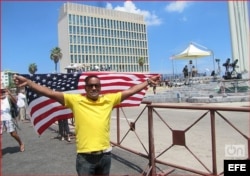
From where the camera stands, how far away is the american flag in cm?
600

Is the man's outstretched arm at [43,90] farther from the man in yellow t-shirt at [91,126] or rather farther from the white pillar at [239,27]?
the white pillar at [239,27]

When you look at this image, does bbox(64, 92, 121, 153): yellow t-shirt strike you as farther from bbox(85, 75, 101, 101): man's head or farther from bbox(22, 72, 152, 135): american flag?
bbox(22, 72, 152, 135): american flag

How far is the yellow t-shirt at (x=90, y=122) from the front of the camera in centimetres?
347

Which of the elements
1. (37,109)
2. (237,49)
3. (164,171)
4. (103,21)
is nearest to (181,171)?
(164,171)

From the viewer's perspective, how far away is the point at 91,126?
137 inches

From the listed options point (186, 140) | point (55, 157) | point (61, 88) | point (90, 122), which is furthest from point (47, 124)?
point (186, 140)

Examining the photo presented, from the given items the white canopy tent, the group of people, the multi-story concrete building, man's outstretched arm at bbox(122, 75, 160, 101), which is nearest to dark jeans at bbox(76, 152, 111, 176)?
man's outstretched arm at bbox(122, 75, 160, 101)

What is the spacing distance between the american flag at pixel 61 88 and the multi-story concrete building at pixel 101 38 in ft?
334

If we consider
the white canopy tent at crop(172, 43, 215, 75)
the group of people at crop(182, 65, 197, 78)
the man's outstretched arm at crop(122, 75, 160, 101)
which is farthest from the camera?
the group of people at crop(182, 65, 197, 78)

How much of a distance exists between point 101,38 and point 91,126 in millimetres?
124407

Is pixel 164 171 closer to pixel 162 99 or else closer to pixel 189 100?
pixel 189 100

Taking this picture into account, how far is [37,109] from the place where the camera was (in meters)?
5.99

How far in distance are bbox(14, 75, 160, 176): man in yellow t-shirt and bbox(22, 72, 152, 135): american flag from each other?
7.68ft

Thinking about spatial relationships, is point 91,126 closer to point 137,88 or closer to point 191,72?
point 137,88
